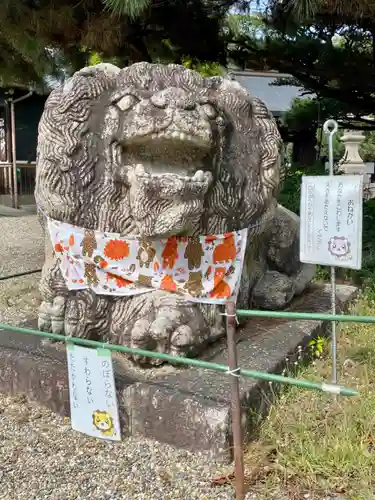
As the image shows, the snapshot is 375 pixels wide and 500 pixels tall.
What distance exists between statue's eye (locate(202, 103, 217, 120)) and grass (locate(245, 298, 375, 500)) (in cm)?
136

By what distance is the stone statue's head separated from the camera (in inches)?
97.1

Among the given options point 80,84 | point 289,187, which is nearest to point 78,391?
point 80,84

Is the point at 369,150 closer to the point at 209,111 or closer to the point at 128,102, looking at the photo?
the point at 209,111

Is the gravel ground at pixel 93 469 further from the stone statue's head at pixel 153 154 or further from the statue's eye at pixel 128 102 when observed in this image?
the statue's eye at pixel 128 102

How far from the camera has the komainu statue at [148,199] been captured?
2502 millimetres

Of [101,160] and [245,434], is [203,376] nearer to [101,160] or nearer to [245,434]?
[245,434]

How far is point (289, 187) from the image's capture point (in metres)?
7.37

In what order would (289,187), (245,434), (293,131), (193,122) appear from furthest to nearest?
(293,131)
(289,187)
(193,122)
(245,434)

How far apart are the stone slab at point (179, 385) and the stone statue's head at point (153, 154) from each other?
0.65m

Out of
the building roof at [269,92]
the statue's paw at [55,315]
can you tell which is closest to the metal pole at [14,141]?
the building roof at [269,92]

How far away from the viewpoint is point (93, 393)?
2.32 metres

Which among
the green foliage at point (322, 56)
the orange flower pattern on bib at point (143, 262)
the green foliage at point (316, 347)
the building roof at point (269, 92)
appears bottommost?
the green foliage at point (316, 347)

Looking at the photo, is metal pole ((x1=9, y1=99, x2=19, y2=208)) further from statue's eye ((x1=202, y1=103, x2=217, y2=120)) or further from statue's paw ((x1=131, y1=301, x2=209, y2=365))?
statue's paw ((x1=131, y1=301, x2=209, y2=365))

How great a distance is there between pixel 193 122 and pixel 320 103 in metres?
5.69
